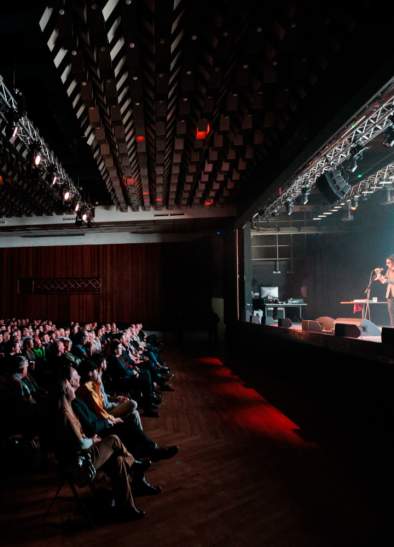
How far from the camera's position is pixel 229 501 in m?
2.77

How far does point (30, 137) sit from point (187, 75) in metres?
3.04

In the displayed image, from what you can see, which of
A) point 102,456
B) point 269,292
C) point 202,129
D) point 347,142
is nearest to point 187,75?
point 202,129

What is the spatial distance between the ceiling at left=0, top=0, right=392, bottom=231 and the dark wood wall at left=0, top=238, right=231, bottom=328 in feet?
21.0

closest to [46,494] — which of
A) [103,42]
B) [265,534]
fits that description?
[265,534]

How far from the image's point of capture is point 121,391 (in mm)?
5066

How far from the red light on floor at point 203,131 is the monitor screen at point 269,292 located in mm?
8044

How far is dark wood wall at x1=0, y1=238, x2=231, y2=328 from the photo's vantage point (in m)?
13.8

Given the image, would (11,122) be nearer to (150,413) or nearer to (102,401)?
(102,401)

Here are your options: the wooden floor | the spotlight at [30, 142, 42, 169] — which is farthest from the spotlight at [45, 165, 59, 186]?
the wooden floor

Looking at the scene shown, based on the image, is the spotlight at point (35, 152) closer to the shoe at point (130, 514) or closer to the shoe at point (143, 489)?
the shoe at point (143, 489)

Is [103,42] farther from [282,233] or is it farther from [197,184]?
[282,233]

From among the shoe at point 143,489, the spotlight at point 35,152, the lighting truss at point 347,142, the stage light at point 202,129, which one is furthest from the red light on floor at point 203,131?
the shoe at point 143,489

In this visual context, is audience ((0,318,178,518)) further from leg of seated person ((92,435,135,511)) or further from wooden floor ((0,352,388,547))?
wooden floor ((0,352,388,547))

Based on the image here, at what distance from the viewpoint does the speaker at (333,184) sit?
22.5ft
